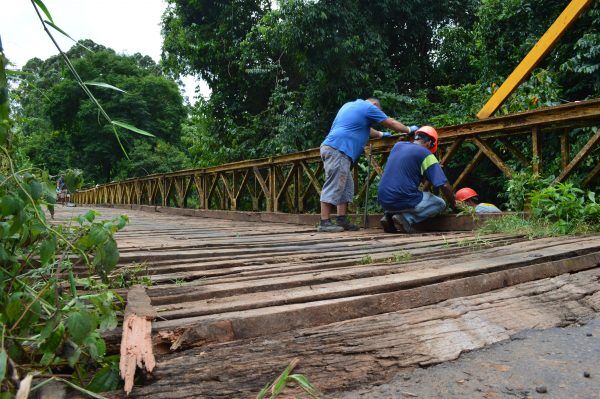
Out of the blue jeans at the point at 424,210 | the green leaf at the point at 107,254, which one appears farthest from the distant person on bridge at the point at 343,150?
the green leaf at the point at 107,254

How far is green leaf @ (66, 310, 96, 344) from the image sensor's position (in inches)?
43.3

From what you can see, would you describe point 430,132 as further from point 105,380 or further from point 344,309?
point 105,380

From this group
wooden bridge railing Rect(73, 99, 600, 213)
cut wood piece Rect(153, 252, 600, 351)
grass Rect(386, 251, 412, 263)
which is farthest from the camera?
wooden bridge railing Rect(73, 99, 600, 213)

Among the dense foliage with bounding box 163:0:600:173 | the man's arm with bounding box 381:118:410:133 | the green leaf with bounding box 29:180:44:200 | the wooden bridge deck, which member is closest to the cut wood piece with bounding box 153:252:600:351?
the wooden bridge deck

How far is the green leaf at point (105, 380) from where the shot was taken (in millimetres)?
1202

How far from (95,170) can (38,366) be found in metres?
34.5

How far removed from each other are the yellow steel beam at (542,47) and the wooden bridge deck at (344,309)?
3.64 metres

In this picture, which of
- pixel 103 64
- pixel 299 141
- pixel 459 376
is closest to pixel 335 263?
pixel 459 376

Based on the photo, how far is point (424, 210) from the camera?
5.15m

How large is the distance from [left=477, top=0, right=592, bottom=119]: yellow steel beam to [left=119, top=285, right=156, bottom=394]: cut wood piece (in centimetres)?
584

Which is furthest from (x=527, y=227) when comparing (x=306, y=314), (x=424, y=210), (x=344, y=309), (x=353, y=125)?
(x=306, y=314)

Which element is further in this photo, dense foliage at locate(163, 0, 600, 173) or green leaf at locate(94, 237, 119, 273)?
dense foliage at locate(163, 0, 600, 173)

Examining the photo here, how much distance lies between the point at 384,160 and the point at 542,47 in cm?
230

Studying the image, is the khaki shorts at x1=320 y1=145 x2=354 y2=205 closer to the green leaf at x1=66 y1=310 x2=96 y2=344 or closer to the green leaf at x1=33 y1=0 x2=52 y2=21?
the green leaf at x1=66 y1=310 x2=96 y2=344
